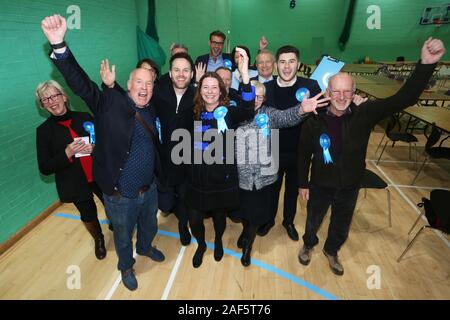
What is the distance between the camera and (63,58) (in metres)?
1.59

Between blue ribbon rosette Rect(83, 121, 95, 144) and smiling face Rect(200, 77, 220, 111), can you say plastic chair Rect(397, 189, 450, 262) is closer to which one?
smiling face Rect(200, 77, 220, 111)

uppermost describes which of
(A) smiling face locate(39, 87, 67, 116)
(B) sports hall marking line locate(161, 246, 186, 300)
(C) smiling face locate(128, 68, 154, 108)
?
(C) smiling face locate(128, 68, 154, 108)

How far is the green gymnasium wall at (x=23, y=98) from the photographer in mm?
2721

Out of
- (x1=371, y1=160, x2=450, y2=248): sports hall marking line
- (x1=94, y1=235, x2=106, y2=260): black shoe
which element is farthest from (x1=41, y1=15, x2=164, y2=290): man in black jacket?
(x1=371, y1=160, x2=450, y2=248): sports hall marking line

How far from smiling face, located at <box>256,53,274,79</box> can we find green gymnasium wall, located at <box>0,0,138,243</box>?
2.45m

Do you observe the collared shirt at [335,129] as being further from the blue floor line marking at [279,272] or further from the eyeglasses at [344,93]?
the blue floor line marking at [279,272]

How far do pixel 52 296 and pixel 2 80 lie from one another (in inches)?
84.0

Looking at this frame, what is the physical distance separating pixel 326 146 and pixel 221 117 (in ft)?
2.89

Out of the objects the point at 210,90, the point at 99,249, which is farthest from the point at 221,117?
the point at 99,249

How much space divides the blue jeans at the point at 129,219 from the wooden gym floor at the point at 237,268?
0.36 m

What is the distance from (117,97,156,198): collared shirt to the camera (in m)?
1.99

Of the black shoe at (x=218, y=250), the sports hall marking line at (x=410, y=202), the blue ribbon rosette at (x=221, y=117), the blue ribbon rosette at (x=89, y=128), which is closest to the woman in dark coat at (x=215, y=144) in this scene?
the blue ribbon rosette at (x=221, y=117)

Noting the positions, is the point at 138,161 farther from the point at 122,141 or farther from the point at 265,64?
the point at 265,64
